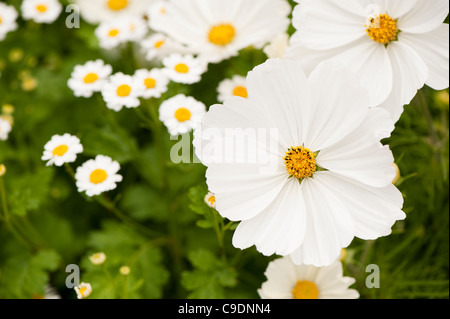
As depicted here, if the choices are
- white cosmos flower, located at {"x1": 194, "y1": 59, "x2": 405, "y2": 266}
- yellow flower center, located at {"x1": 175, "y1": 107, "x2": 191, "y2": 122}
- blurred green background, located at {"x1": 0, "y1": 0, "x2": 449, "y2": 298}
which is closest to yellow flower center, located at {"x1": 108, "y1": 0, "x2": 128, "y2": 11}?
blurred green background, located at {"x1": 0, "y1": 0, "x2": 449, "y2": 298}

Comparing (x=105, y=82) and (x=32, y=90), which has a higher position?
(x=32, y=90)

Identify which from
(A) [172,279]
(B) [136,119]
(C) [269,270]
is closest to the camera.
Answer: (C) [269,270]

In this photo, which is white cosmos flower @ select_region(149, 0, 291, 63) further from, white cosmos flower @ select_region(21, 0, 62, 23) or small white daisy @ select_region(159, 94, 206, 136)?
white cosmos flower @ select_region(21, 0, 62, 23)

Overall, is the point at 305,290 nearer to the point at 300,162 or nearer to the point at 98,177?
the point at 300,162

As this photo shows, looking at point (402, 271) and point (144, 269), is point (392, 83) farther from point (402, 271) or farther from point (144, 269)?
point (144, 269)

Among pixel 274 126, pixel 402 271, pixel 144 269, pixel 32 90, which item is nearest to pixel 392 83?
pixel 274 126

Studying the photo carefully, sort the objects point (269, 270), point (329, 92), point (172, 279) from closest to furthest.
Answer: point (329, 92) → point (269, 270) → point (172, 279)

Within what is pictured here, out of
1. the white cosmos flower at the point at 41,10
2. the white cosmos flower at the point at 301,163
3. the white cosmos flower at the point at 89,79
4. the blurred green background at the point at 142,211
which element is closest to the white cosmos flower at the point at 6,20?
the white cosmos flower at the point at 41,10
